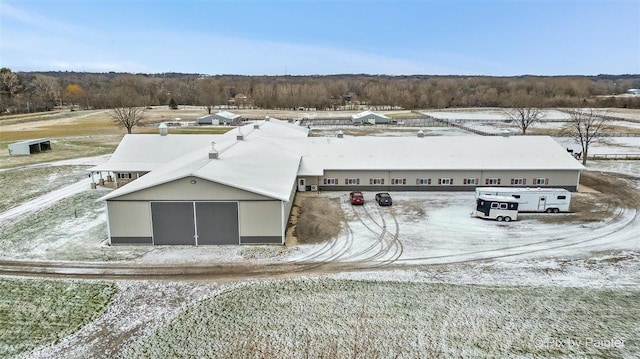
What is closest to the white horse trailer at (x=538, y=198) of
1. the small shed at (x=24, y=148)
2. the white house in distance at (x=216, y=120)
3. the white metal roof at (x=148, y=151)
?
the white metal roof at (x=148, y=151)

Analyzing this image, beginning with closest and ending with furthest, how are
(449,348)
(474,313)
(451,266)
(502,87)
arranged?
(449,348) → (474,313) → (451,266) → (502,87)

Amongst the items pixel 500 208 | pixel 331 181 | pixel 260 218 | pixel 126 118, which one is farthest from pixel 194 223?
pixel 126 118

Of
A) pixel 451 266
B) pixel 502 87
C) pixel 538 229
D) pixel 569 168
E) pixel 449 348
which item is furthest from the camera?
pixel 502 87

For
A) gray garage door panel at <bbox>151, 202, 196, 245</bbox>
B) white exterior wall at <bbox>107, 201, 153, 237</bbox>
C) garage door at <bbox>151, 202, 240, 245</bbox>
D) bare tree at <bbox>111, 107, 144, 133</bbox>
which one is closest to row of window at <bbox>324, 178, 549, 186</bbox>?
garage door at <bbox>151, 202, 240, 245</bbox>

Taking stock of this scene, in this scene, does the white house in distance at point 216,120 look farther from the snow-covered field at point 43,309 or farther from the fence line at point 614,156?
the snow-covered field at point 43,309

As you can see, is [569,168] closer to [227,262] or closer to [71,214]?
[227,262]

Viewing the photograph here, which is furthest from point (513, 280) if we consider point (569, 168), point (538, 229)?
point (569, 168)

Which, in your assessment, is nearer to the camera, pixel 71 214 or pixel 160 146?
pixel 71 214
